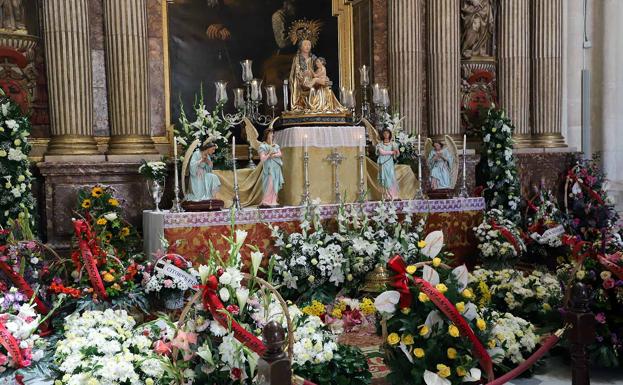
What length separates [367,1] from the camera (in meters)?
11.3

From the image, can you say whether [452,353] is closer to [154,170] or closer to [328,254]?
[328,254]

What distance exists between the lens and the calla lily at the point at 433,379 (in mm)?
4066

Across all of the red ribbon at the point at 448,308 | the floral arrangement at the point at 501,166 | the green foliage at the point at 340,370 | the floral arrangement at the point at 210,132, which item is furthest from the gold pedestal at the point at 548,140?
the red ribbon at the point at 448,308

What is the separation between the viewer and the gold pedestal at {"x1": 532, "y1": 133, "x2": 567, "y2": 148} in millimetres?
Result: 11969

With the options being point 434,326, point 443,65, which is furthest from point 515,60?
point 434,326

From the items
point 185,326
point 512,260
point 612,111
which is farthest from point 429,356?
point 612,111

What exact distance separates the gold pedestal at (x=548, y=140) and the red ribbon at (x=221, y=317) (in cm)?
928

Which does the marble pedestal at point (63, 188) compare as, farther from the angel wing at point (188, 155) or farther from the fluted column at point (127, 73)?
the angel wing at point (188, 155)

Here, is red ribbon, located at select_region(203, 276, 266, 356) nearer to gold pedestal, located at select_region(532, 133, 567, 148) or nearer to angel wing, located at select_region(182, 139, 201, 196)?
angel wing, located at select_region(182, 139, 201, 196)

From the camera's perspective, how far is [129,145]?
372 inches

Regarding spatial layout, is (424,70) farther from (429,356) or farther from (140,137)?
(429,356)

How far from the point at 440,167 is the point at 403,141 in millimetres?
753

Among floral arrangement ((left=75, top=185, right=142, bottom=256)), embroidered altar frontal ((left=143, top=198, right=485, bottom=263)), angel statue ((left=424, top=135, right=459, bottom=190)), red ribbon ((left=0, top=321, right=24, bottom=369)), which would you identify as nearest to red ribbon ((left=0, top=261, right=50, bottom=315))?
red ribbon ((left=0, top=321, right=24, bottom=369))

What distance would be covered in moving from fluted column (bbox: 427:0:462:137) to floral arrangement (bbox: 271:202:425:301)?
11.4 feet
